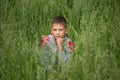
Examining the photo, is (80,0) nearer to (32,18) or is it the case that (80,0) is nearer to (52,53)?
(32,18)

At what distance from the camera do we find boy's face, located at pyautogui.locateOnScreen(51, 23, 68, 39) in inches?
131

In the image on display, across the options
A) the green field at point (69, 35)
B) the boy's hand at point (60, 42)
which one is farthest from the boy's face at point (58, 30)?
the green field at point (69, 35)

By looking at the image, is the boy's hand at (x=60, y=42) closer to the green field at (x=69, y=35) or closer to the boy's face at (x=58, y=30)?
the boy's face at (x=58, y=30)

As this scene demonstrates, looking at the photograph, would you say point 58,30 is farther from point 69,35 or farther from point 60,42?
point 69,35

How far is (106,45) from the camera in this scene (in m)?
3.17

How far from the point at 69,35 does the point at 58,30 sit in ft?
0.99

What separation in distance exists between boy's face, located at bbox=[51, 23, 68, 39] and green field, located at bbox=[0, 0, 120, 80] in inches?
5.2

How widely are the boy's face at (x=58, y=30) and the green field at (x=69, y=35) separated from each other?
0.13 metres

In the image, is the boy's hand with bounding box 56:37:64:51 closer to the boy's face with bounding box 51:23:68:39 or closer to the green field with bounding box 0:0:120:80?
the boy's face with bounding box 51:23:68:39

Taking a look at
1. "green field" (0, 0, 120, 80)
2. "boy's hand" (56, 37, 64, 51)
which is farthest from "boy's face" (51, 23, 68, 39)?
"green field" (0, 0, 120, 80)

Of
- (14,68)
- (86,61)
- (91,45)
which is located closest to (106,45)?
(91,45)

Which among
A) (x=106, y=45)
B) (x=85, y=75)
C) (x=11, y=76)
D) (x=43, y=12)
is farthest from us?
(x=43, y=12)

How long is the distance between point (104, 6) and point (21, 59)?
1.80m

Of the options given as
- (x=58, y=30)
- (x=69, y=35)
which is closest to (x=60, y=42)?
(x=58, y=30)
